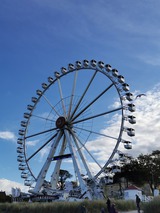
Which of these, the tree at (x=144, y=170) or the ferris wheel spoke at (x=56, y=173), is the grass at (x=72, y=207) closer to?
the ferris wheel spoke at (x=56, y=173)

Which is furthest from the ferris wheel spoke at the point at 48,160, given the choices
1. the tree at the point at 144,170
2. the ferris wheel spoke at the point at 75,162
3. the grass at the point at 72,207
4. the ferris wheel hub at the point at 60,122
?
the tree at the point at 144,170

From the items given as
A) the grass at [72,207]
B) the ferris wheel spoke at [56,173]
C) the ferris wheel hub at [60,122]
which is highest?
the ferris wheel hub at [60,122]

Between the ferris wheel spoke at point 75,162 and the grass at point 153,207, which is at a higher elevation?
the ferris wheel spoke at point 75,162

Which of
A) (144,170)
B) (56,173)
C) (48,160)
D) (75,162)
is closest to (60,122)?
(48,160)

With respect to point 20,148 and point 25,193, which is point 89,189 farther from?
point 20,148

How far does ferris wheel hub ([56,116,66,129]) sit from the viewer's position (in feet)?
130

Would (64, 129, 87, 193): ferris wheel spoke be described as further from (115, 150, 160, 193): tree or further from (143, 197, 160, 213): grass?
(115, 150, 160, 193): tree

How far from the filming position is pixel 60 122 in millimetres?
40094

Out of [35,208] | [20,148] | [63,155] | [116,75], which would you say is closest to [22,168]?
[20,148]

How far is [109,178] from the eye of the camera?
32.9 m

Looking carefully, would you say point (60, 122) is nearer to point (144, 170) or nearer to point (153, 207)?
point (153, 207)

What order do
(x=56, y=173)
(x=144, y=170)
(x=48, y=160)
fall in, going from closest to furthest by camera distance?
(x=56, y=173), (x=48, y=160), (x=144, y=170)

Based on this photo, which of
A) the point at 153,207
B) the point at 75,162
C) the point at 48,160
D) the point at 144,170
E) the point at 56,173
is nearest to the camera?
the point at 153,207

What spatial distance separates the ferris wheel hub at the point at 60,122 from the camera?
3969cm
